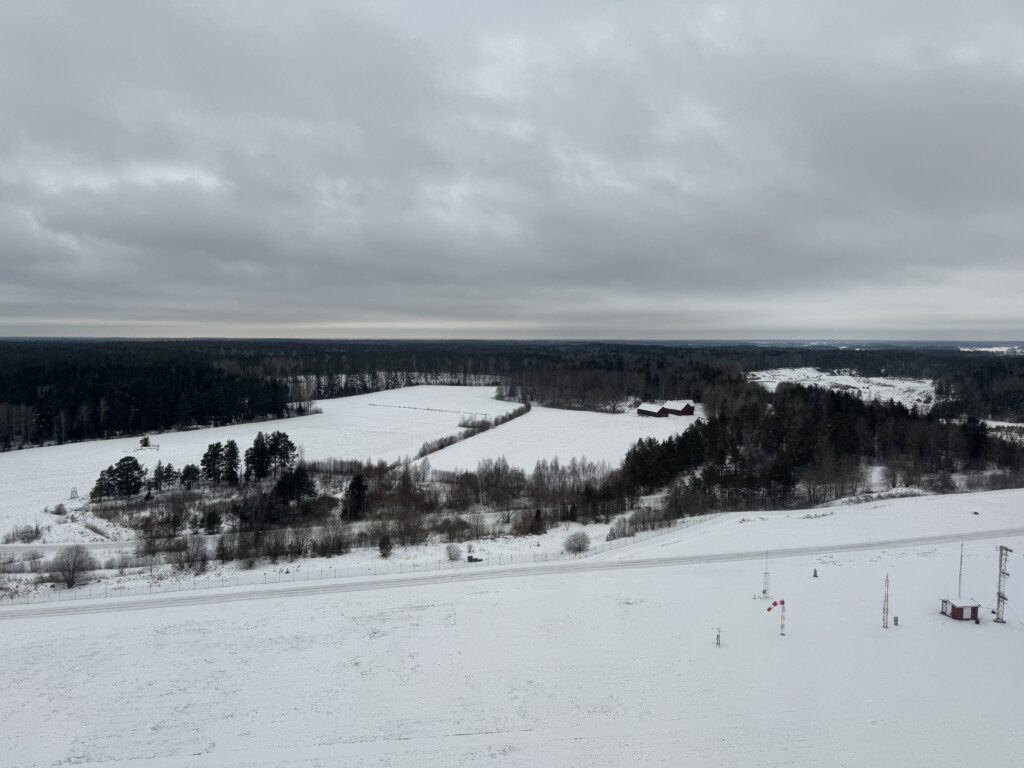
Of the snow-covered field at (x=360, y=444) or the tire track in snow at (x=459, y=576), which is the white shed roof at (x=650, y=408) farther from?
the tire track in snow at (x=459, y=576)

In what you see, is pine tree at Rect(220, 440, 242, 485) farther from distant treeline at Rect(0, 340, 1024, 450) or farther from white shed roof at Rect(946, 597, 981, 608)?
white shed roof at Rect(946, 597, 981, 608)

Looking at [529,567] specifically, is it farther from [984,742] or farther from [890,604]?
[984,742]

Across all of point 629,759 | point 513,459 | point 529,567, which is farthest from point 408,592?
point 513,459

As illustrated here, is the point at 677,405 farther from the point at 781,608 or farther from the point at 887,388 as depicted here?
the point at 781,608

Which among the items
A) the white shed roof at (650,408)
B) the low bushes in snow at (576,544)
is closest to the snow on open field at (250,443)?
the white shed roof at (650,408)

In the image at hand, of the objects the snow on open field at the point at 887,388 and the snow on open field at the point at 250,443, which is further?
the snow on open field at the point at 887,388

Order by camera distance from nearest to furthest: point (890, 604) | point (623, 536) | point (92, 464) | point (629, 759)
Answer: point (629, 759) → point (890, 604) → point (623, 536) → point (92, 464)

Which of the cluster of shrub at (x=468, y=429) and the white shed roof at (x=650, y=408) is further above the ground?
the white shed roof at (x=650, y=408)
